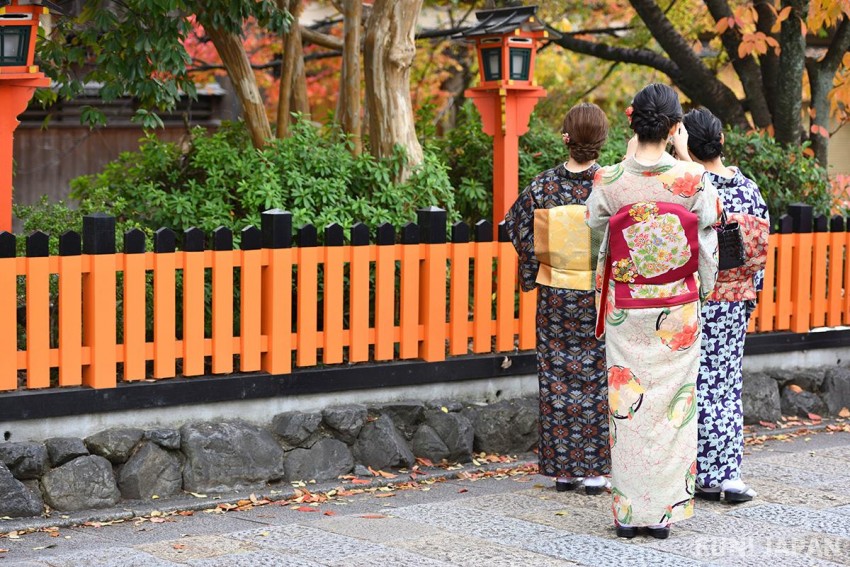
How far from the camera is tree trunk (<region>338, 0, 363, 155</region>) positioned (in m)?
8.72

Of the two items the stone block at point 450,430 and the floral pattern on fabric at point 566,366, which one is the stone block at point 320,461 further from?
the floral pattern on fabric at point 566,366

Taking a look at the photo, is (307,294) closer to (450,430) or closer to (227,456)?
(227,456)

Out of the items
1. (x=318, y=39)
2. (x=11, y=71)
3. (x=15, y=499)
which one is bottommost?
(x=15, y=499)

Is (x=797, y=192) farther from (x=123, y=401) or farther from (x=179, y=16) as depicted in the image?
(x=123, y=401)

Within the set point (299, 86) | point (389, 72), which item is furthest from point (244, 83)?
point (389, 72)

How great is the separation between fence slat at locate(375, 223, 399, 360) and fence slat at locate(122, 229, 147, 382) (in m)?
1.33

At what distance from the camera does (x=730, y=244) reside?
18.7 ft

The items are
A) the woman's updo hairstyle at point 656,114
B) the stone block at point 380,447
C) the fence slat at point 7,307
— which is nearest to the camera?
the woman's updo hairstyle at point 656,114

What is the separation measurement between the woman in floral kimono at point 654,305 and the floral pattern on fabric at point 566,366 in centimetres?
71

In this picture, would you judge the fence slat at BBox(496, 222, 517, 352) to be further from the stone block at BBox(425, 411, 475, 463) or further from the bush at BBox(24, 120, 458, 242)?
the bush at BBox(24, 120, 458, 242)

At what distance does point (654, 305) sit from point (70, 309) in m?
2.70

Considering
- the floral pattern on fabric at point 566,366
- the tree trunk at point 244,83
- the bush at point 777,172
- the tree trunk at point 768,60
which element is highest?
the tree trunk at point 768,60

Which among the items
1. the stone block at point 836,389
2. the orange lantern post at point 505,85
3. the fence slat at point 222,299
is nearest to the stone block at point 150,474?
the fence slat at point 222,299

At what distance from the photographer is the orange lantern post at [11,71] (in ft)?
20.4
